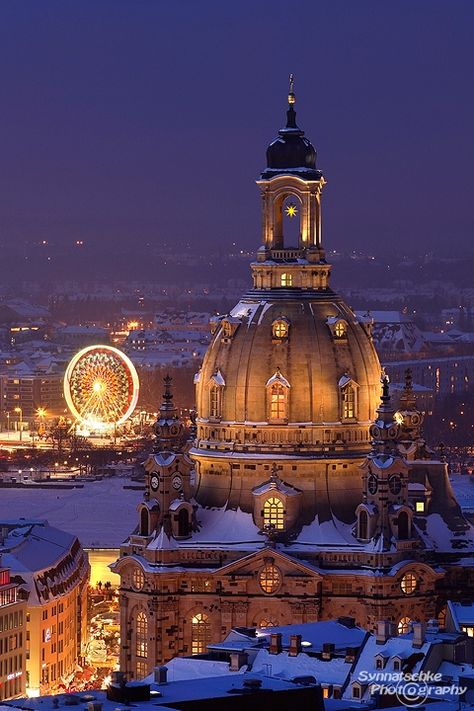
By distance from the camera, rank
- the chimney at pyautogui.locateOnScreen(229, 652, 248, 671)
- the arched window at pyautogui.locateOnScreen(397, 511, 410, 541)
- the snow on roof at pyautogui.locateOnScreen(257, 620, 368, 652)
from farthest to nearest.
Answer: the arched window at pyautogui.locateOnScreen(397, 511, 410, 541) → the snow on roof at pyautogui.locateOnScreen(257, 620, 368, 652) → the chimney at pyautogui.locateOnScreen(229, 652, 248, 671)

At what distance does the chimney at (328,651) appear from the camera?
9355 cm

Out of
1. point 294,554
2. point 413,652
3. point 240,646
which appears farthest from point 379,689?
point 294,554

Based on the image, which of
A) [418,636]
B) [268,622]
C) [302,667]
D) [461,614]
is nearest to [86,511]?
[268,622]

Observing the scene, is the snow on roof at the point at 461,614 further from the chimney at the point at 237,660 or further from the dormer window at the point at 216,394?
the dormer window at the point at 216,394

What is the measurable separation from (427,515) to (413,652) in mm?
25607

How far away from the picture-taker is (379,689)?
8656 cm

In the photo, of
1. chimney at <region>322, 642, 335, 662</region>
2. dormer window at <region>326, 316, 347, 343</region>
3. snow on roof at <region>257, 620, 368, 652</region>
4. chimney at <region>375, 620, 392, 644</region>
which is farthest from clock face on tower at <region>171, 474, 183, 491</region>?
chimney at <region>322, 642, 335, 662</region>

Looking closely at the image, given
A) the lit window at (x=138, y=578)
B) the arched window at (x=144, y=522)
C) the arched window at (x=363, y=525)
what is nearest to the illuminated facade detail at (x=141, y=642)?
the lit window at (x=138, y=578)

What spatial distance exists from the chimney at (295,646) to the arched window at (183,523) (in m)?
18.0

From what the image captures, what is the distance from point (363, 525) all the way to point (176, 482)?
6240mm

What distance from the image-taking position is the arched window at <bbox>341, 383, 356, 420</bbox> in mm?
114250

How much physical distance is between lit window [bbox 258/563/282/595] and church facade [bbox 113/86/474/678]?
0.04 meters

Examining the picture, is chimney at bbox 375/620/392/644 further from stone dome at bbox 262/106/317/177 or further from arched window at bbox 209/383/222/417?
stone dome at bbox 262/106/317/177

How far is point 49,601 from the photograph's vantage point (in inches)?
4902
